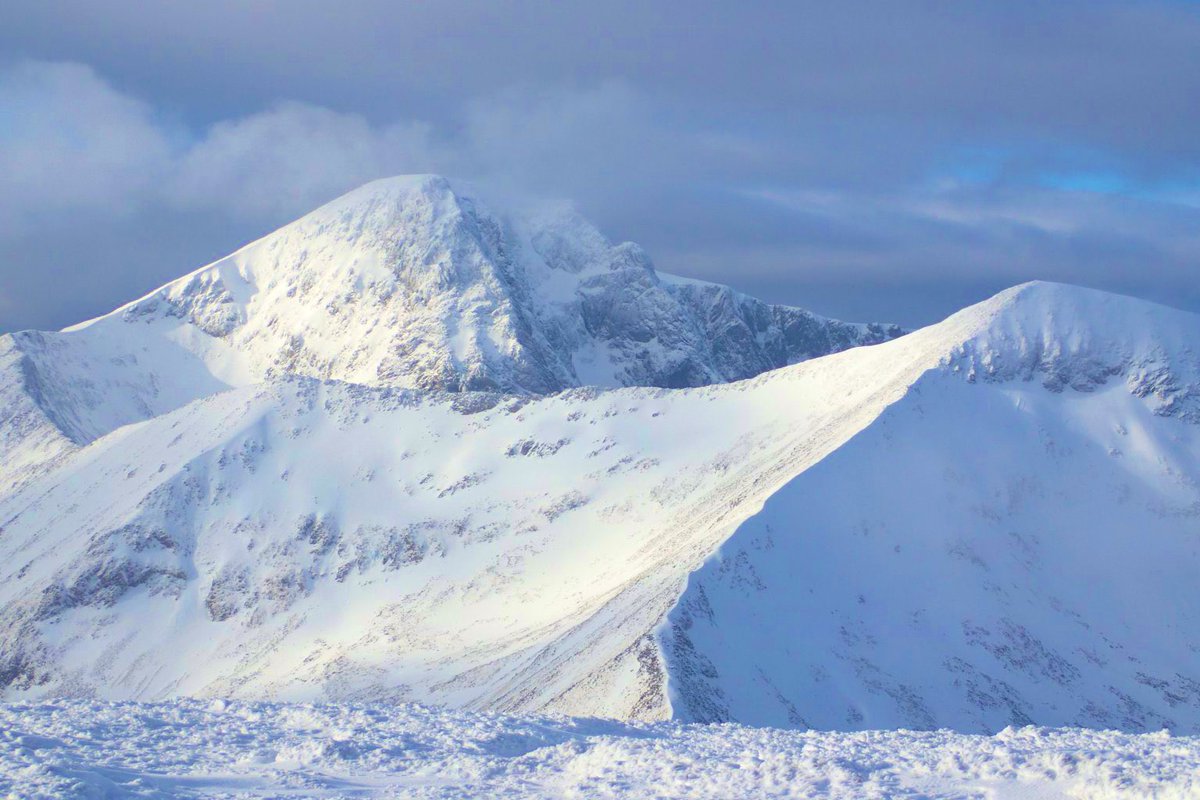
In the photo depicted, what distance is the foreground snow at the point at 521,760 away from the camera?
22812 mm

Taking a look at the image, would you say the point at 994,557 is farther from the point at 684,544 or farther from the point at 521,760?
the point at 521,760

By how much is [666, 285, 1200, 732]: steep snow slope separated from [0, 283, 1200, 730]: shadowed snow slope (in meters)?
0.30

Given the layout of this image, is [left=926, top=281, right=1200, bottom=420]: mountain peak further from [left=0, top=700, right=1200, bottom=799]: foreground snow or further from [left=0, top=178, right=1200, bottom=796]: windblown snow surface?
[left=0, top=700, right=1200, bottom=799]: foreground snow

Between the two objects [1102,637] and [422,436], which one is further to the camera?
[422,436]

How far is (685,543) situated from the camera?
99.8 meters

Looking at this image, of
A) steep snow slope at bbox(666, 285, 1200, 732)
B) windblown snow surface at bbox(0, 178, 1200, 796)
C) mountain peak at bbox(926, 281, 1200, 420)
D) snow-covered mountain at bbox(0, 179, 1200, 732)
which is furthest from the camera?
mountain peak at bbox(926, 281, 1200, 420)

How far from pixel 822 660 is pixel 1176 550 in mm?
46357

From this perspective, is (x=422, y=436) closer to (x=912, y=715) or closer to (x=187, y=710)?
(x=912, y=715)

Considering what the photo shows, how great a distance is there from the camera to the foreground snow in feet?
74.8

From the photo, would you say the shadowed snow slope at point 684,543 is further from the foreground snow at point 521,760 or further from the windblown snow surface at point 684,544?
the foreground snow at point 521,760

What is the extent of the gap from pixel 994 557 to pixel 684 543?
26.2 meters

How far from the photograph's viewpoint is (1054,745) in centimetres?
2680

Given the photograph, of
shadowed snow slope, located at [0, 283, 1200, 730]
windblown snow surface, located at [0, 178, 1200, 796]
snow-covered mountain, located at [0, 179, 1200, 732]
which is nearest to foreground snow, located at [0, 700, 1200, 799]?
windblown snow surface, located at [0, 178, 1200, 796]

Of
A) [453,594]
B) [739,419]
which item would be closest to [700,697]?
[453,594]
